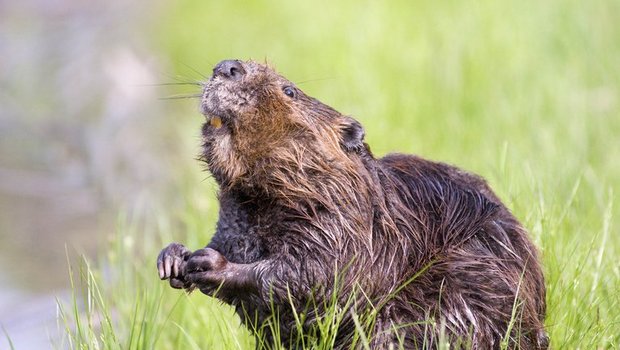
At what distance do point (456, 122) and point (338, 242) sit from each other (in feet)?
10.4

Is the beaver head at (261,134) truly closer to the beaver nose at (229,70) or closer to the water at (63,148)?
the beaver nose at (229,70)

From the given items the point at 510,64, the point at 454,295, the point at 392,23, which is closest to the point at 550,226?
the point at 454,295

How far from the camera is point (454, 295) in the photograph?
10.4 feet

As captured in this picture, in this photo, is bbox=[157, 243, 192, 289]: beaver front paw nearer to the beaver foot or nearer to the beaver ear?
the beaver foot

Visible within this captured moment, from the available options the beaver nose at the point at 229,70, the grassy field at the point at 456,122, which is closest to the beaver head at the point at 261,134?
the beaver nose at the point at 229,70

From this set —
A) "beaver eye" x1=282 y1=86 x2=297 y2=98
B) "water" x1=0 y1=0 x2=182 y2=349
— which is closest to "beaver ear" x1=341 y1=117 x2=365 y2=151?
"beaver eye" x1=282 y1=86 x2=297 y2=98

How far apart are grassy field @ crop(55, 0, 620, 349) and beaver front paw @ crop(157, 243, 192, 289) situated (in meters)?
0.10

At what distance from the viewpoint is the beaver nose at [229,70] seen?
11.0 ft

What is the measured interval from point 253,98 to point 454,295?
792 millimetres

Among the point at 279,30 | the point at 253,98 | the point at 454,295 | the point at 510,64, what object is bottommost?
the point at 454,295

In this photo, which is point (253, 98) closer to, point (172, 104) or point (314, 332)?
point (314, 332)

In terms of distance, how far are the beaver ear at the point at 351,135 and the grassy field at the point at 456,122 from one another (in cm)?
64

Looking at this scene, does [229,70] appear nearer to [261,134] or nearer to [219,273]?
[261,134]

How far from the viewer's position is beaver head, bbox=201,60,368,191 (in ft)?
10.8
